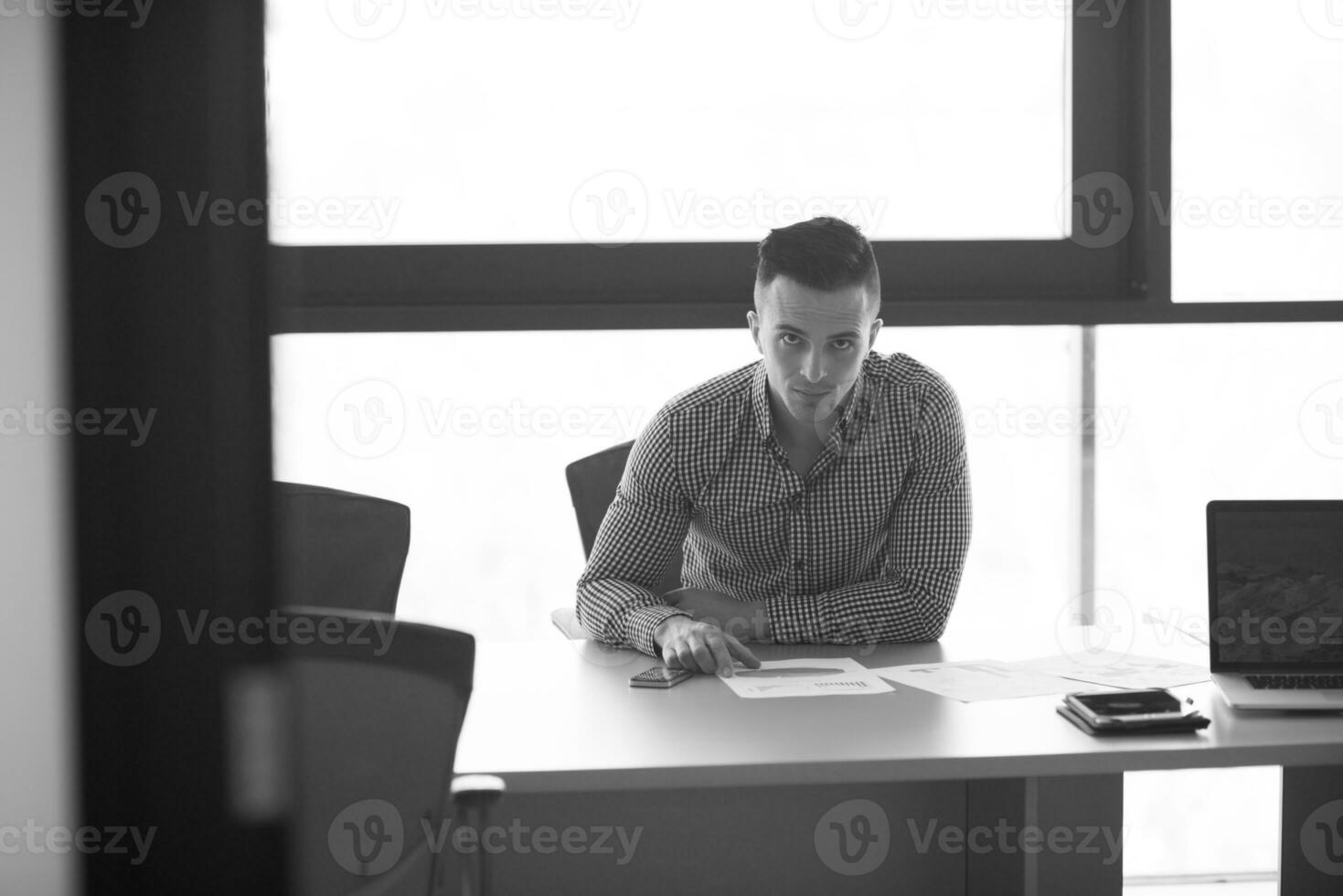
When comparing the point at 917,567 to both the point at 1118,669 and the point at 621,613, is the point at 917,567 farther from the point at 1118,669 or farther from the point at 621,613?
the point at 621,613

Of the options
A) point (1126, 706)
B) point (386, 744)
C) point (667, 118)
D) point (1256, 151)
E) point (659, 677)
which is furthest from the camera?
point (1256, 151)

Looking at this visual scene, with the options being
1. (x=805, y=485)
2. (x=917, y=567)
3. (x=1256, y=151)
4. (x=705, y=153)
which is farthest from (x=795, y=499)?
(x=1256, y=151)

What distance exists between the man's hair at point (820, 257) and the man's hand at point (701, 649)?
66cm

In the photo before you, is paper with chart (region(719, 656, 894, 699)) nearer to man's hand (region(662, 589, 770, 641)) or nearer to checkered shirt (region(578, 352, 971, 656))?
man's hand (region(662, 589, 770, 641))

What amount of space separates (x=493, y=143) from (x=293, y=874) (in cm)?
310

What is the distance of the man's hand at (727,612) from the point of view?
6.60 feet

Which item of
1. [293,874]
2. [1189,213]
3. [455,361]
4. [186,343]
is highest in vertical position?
[1189,213]

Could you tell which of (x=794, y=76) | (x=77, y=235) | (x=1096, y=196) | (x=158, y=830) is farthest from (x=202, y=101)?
(x=1096, y=196)

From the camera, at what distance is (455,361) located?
10.7 ft

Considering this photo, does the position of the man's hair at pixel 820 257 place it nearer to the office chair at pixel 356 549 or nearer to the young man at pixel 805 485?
the young man at pixel 805 485

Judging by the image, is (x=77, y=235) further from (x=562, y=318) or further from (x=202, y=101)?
(x=562, y=318)

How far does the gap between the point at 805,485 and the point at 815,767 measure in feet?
2.94

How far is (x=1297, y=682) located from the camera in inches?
63.9

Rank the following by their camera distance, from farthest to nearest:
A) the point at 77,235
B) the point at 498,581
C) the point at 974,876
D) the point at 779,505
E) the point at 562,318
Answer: the point at 498,581 < the point at 562,318 < the point at 779,505 < the point at 974,876 < the point at 77,235
